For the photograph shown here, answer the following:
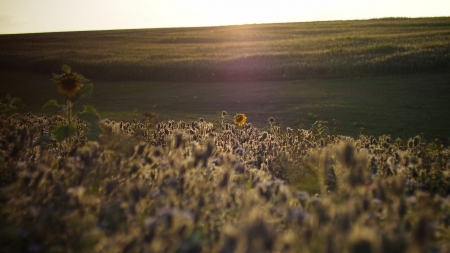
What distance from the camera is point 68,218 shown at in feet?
8.80

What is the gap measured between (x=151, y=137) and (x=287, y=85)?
15.8m

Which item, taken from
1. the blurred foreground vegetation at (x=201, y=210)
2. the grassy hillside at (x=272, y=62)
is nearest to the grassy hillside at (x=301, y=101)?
the grassy hillside at (x=272, y=62)

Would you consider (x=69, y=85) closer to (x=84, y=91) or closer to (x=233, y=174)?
(x=84, y=91)

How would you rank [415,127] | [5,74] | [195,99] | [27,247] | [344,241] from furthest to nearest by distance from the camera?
1. [5,74]
2. [195,99]
3. [415,127]
4. [27,247]
5. [344,241]

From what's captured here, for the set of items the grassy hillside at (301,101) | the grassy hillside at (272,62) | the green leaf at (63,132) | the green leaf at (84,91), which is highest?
the grassy hillside at (272,62)

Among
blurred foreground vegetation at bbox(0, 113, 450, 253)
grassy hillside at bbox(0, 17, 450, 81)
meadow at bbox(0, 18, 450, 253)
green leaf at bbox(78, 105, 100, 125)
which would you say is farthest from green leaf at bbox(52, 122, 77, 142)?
grassy hillside at bbox(0, 17, 450, 81)

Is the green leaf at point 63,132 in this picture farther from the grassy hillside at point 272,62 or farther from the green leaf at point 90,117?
the grassy hillside at point 272,62

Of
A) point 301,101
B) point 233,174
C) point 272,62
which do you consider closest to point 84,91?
point 233,174

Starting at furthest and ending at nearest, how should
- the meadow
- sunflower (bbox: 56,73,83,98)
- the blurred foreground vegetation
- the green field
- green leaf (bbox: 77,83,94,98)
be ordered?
the green field < green leaf (bbox: 77,83,94,98) < sunflower (bbox: 56,73,83,98) < the meadow < the blurred foreground vegetation

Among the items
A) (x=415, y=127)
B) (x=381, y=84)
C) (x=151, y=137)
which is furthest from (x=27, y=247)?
(x=381, y=84)

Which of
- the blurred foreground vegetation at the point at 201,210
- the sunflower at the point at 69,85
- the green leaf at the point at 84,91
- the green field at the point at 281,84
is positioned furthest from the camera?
the green field at the point at 281,84

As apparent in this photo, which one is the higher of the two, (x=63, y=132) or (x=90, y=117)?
(x=90, y=117)

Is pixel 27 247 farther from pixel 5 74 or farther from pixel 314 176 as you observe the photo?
pixel 5 74

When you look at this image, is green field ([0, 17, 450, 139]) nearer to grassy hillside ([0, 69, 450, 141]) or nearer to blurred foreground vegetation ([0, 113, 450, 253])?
grassy hillside ([0, 69, 450, 141])
